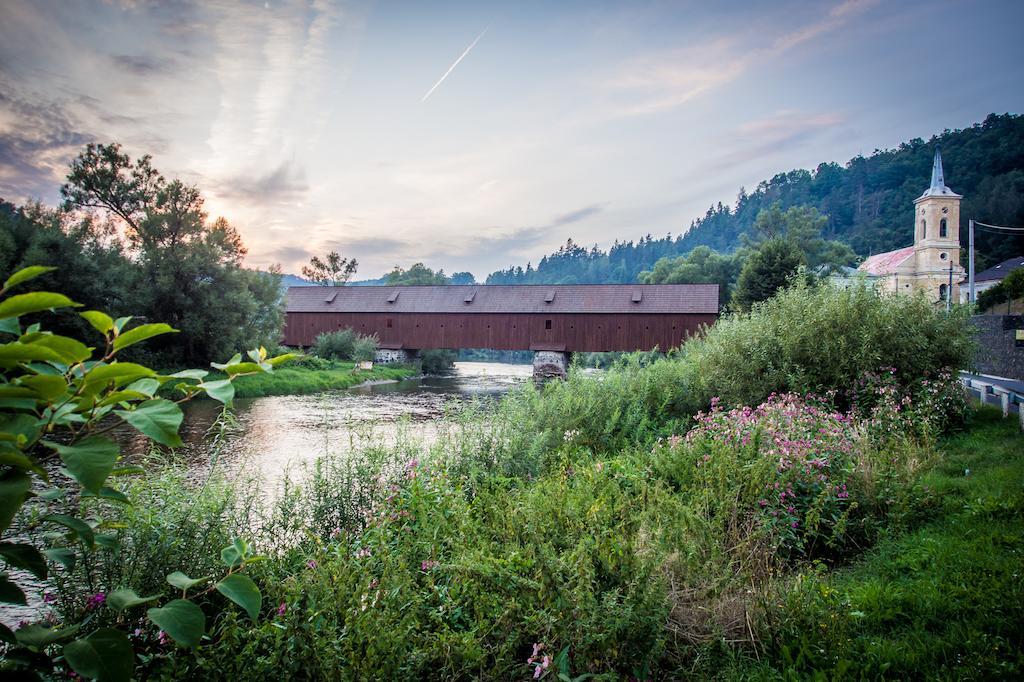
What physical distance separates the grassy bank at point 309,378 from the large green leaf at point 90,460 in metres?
15.9

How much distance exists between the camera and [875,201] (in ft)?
258

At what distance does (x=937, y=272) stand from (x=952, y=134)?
111 feet

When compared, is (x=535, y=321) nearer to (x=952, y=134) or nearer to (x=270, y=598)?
(x=270, y=598)

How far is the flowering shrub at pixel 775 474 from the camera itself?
3.84 m

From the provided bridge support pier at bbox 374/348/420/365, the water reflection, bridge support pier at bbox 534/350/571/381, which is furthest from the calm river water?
bridge support pier at bbox 374/348/420/365

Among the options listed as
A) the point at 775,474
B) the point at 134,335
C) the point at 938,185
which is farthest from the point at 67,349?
the point at 938,185

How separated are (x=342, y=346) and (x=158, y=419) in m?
29.0

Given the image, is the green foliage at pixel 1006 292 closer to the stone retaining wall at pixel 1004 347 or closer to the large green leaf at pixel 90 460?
the stone retaining wall at pixel 1004 347

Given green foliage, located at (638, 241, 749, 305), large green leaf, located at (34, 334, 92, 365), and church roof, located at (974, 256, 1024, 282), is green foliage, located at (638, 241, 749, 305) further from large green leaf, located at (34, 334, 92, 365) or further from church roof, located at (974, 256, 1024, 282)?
large green leaf, located at (34, 334, 92, 365)

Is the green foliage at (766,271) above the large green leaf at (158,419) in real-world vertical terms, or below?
above

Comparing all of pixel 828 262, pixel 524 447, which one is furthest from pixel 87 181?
pixel 828 262

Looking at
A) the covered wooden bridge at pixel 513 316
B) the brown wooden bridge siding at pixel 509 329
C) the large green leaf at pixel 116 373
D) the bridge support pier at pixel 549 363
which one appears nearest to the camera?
the large green leaf at pixel 116 373

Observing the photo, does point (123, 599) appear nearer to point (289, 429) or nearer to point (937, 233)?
point (289, 429)

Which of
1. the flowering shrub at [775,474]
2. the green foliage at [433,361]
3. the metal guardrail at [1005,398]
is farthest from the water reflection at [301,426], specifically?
the green foliage at [433,361]
